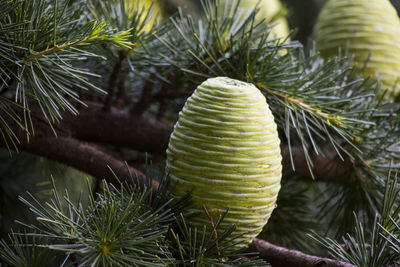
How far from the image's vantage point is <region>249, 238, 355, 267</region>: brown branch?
0.36 m

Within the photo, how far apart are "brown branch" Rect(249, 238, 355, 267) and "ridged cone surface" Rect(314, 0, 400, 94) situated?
0.86 ft

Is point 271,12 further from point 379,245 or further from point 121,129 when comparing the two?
point 379,245

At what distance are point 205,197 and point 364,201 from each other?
25 centimetres

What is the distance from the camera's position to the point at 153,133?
0.57 m

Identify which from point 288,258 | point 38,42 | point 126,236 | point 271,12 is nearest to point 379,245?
point 288,258

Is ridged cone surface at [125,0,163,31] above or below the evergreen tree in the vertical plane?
above

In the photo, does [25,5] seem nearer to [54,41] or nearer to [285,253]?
[54,41]

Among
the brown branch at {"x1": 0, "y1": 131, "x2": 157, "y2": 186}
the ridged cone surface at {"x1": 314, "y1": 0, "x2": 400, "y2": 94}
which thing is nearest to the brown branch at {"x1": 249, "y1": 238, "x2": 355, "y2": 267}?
the brown branch at {"x1": 0, "y1": 131, "x2": 157, "y2": 186}

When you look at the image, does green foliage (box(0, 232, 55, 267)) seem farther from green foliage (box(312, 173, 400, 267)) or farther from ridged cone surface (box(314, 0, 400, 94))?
ridged cone surface (box(314, 0, 400, 94))

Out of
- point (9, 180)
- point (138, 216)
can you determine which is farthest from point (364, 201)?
point (9, 180)

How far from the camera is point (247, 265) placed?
0.34m

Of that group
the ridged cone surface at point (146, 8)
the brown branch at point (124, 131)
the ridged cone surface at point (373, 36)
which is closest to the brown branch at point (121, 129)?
the brown branch at point (124, 131)

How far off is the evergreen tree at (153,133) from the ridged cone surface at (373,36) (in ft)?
0.10

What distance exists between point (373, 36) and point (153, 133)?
0.27 metres
